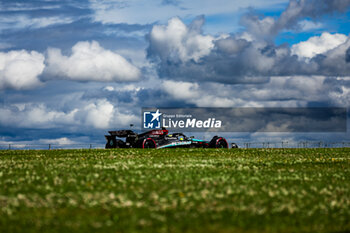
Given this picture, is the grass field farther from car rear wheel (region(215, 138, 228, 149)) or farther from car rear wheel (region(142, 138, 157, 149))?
car rear wheel (region(215, 138, 228, 149))

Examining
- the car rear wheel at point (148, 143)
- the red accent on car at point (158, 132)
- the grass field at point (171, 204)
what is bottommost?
the grass field at point (171, 204)

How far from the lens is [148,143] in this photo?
2005 inches

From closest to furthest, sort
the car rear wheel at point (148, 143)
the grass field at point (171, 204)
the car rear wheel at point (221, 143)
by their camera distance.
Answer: the grass field at point (171, 204), the car rear wheel at point (148, 143), the car rear wheel at point (221, 143)

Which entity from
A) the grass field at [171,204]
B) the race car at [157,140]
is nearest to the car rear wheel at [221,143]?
the race car at [157,140]

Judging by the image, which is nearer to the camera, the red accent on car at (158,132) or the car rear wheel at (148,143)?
the car rear wheel at (148,143)

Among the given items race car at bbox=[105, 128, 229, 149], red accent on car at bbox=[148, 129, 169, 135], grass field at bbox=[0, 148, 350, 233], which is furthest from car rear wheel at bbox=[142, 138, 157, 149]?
grass field at bbox=[0, 148, 350, 233]

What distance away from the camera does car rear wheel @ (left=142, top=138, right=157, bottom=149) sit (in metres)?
50.6

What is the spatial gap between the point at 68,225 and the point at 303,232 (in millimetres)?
5275

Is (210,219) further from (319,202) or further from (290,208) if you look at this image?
(319,202)

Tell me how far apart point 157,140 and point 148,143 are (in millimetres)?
1538

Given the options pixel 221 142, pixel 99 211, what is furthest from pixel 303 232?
pixel 221 142

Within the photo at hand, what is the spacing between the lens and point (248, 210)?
11.7m

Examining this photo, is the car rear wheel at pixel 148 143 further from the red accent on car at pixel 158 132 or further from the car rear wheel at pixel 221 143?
the car rear wheel at pixel 221 143

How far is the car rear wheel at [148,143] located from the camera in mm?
50647
